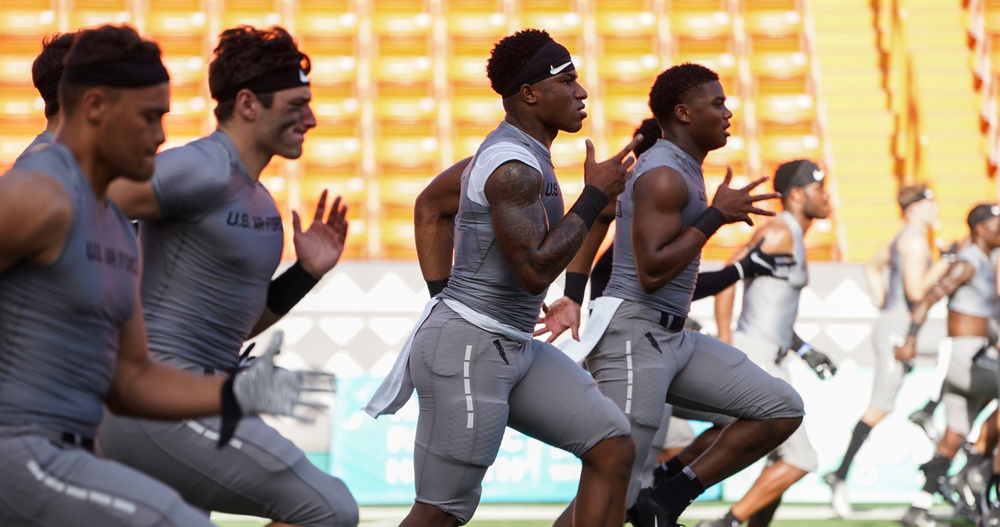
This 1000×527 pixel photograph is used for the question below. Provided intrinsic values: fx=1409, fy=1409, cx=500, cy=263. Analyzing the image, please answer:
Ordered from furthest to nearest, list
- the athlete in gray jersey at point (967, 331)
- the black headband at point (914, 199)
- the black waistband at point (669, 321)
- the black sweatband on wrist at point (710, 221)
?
1. the black headband at point (914, 199)
2. the athlete in gray jersey at point (967, 331)
3. the black waistband at point (669, 321)
4. the black sweatband on wrist at point (710, 221)

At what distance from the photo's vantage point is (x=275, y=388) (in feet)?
10.3

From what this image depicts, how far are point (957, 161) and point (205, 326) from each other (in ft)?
40.4

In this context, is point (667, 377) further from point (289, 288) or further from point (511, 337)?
point (289, 288)

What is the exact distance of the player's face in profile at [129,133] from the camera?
3.13 meters

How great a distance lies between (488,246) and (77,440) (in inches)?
83.1

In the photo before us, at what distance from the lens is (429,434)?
4.91 metres

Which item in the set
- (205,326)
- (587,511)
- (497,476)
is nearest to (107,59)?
(205,326)

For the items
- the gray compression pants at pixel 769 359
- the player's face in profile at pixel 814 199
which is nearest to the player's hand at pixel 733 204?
the gray compression pants at pixel 769 359

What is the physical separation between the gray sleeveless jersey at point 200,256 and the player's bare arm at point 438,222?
1.74 m

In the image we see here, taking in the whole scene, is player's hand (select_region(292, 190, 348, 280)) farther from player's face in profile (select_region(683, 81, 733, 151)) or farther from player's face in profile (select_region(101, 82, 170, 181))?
player's face in profile (select_region(683, 81, 733, 151))

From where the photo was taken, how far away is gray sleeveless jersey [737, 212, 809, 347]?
8609 mm

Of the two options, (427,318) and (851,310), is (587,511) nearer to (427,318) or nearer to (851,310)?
(427,318)

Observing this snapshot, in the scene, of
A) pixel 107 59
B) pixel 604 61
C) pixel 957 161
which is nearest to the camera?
pixel 107 59

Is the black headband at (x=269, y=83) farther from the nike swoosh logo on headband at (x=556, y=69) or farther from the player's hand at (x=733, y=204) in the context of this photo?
the player's hand at (x=733, y=204)
